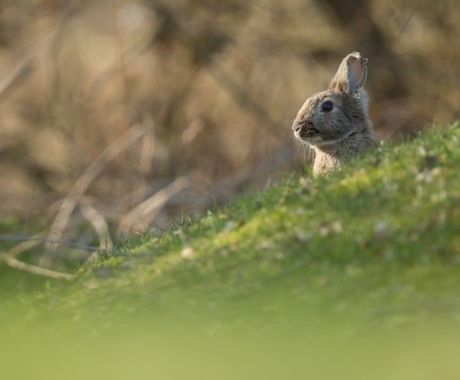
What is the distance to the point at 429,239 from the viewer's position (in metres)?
8.26

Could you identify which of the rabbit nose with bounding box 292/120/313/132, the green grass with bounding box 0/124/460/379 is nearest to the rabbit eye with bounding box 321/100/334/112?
the rabbit nose with bounding box 292/120/313/132

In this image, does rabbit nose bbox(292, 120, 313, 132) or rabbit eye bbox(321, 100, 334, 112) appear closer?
rabbit nose bbox(292, 120, 313, 132)

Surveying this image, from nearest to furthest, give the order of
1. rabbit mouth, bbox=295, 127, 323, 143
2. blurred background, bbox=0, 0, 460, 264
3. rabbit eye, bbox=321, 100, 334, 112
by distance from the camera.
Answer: rabbit mouth, bbox=295, 127, 323, 143 < rabbit eye, bbox=321, 100, 334, 112 < blurred background, bbox=0, 0, 460, 264

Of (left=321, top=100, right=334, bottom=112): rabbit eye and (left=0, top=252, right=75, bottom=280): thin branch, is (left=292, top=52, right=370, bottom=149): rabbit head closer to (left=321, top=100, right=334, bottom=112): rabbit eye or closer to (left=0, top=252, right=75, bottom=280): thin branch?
(left=321, top=100, right=334, bottom=112): rabbit eye

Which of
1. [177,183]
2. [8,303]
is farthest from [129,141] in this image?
[8,303]

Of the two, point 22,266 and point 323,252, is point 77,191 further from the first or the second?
point 323,252

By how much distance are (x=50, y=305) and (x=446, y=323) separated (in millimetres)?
3851

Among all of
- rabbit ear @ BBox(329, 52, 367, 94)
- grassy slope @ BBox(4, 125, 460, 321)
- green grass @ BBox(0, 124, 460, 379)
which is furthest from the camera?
rabbit ear @ BBox(329, 52, 367, 94)

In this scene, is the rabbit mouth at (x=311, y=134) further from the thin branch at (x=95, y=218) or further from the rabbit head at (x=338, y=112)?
the thin branch at (x=95, y=218)

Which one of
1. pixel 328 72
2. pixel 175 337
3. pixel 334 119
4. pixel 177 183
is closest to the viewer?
pixel 175 337

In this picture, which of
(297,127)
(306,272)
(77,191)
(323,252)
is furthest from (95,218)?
(306,272)

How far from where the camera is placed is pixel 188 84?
20.8 meters

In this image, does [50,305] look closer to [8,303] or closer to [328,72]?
[8,303]

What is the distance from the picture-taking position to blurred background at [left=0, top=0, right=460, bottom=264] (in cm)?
1955
